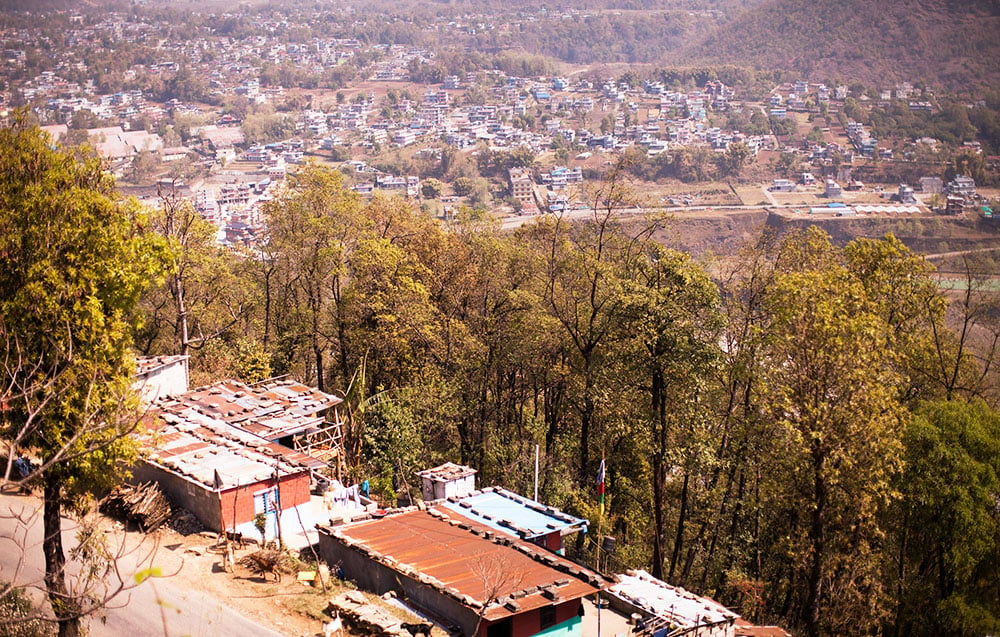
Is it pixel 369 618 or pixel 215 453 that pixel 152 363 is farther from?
pixel 369 618

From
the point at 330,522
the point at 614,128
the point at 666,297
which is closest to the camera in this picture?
the point at 330,522

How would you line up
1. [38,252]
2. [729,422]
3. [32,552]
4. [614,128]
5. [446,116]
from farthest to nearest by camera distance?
A: [446,116] → [614,128] → [729,422] → [32,552] → [38,252]

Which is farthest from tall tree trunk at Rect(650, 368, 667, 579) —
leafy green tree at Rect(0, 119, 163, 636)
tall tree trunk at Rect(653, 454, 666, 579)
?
leafy green tree at Rect(0, 119, 163, 636)

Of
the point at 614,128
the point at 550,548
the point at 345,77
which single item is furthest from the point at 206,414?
the point at 345,77

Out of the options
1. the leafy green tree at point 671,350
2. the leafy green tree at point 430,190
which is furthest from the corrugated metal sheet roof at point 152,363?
the leafy green tree at point 430,190

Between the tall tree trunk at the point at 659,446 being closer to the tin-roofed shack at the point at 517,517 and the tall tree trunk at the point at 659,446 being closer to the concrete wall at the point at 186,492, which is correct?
the tin-roofed shack at the point at 517,517

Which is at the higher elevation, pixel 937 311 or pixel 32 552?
pixel 937 311

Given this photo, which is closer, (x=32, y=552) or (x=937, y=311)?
(x=32, y=552)

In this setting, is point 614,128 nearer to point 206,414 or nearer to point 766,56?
point 766,56

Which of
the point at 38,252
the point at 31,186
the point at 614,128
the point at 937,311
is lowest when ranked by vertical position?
the point at 614,128
